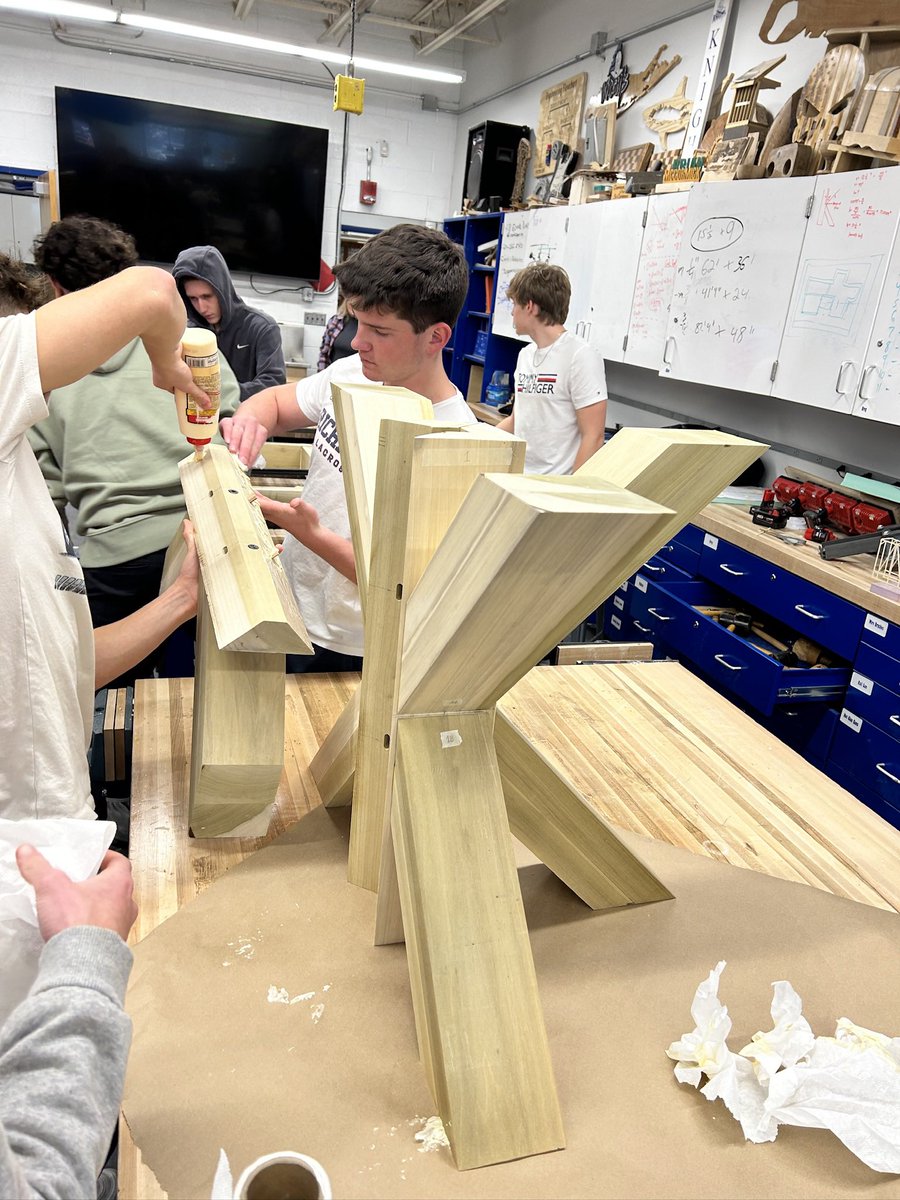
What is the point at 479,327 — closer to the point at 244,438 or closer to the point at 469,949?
the point at 244,438

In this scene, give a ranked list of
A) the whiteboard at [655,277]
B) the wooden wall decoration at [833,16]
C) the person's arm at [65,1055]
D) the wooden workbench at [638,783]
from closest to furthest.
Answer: the person's arm at [65,1055], the wooden workbench at [638,783], the wooden wall decoration at [833,16], the whiteboard at [655,277]

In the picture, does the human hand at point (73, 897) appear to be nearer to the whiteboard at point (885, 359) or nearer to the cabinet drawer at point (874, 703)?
the cabinet drawer at point (874, 703)

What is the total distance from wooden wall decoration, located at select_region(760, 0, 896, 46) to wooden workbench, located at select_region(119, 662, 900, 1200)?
8.50 ft

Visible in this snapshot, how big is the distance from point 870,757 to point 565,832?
205cm

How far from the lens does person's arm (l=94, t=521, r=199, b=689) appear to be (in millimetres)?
1224

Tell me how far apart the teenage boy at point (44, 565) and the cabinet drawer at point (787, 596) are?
2.37 meters

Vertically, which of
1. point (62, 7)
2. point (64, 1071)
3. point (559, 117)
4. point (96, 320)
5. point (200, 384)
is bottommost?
point (64, 1071)

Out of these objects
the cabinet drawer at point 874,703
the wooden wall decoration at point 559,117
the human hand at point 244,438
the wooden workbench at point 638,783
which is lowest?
the cabinet drawer at point 874,703

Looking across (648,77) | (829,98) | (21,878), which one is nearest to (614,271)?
(648,77)

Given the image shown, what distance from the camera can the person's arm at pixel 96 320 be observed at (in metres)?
0.83

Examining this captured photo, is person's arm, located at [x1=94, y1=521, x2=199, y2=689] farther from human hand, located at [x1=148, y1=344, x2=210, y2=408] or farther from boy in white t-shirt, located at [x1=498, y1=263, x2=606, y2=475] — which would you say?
boy in white t-shirt, located at [x1=498, y1=263, x2=606, y2=475]

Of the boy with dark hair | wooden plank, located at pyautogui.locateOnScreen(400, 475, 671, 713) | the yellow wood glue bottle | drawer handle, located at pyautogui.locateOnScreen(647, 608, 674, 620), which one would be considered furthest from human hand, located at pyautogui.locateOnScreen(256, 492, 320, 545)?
drawer handle, located at pyautogui.locateOnScreen(647, 608, 674, 620)

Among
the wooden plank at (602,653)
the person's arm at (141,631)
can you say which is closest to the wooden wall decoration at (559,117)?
the wooden plank at (602,653)

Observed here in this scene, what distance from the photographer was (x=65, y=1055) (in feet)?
1.73
